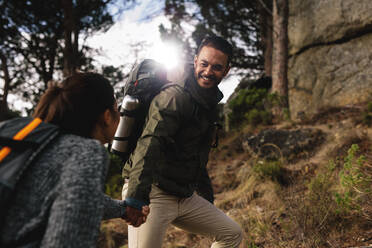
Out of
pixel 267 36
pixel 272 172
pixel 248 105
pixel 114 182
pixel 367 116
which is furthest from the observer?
pixel 267 36

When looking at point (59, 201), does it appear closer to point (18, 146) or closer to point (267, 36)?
point (18, 146)

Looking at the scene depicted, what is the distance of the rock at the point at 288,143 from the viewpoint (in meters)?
5.02

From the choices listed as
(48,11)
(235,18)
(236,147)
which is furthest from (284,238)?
(48,11)

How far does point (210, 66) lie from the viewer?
2199 millimetres

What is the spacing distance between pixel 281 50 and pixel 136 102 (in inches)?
244

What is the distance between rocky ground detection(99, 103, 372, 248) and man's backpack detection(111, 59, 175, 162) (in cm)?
139

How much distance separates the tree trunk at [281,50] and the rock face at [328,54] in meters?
0.14

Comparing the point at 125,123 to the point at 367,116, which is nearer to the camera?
the point at 125,123

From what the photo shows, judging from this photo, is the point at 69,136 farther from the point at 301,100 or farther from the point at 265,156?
the point at 301,100

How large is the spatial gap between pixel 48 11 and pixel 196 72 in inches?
366

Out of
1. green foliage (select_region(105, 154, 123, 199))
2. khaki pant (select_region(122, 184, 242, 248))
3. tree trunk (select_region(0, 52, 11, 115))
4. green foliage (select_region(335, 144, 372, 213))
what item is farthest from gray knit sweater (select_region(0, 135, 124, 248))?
tree trunk (select_region(0, 52, 11, 115))

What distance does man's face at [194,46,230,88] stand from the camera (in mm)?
2152

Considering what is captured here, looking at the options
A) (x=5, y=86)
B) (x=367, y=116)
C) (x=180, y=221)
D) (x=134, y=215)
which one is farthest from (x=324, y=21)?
(x=5, y=86)

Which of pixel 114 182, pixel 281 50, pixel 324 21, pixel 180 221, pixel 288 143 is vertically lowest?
pixel 114 182
